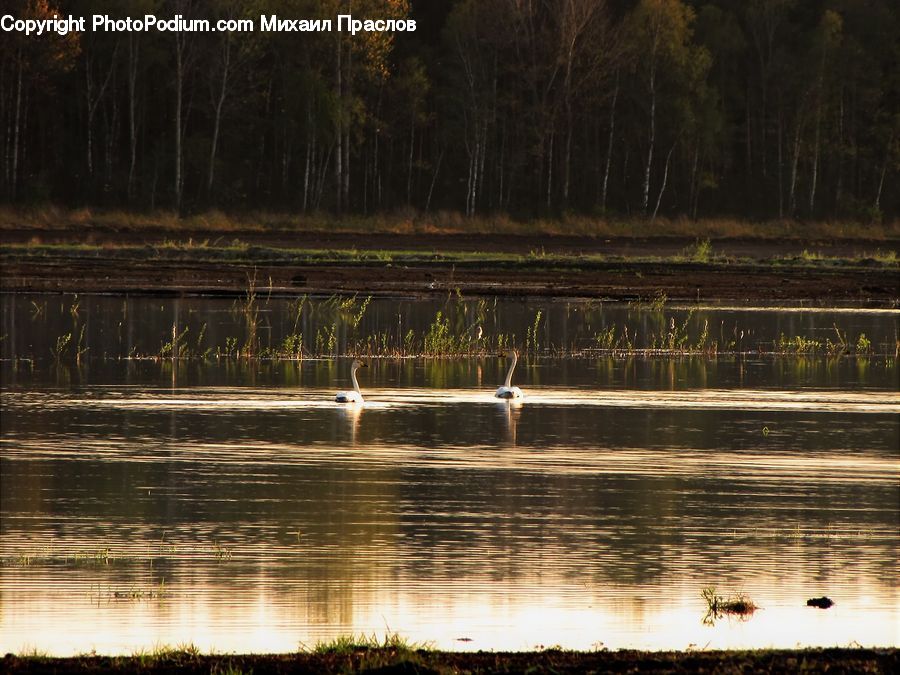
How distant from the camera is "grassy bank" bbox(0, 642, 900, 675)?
859 cm

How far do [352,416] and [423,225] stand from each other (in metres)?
48.8

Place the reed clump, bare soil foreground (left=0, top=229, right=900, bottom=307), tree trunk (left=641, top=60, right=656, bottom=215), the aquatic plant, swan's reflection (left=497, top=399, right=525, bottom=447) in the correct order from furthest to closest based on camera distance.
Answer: tree trunk (left=641, top=60, right=656, bottom=215)
bare soil foreground (left=0, top=229, right=900, bottom=307)
swan's reflection (left=497, top=399, right=525, bottom=447)
the reed clump
the aquatic plant

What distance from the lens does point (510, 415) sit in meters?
22.3

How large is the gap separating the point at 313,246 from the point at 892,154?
3416cm

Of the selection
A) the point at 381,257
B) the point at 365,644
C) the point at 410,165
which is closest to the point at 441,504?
the point at 365,644

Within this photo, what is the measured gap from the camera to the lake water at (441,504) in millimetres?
10727

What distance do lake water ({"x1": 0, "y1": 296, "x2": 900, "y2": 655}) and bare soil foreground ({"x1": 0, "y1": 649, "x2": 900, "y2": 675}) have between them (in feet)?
2.73

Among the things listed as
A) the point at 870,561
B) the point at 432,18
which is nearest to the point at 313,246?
the point at 432,18

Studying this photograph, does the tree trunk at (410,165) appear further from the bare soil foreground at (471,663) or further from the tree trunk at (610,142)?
the bare soil foreground at (471,663)

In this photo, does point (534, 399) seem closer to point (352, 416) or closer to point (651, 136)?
point (352, 416)

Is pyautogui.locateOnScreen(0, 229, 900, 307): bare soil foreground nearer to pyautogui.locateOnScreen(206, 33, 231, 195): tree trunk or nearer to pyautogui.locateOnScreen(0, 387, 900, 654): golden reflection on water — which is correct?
pyautogui.locateOnScreen(206, 33, 231, 195): tree trunk

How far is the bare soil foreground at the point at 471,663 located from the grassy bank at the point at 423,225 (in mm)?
56932

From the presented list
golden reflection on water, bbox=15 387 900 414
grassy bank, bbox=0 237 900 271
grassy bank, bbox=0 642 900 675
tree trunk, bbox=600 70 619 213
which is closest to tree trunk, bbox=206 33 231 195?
grassy bank, bbox=0 237 900 271

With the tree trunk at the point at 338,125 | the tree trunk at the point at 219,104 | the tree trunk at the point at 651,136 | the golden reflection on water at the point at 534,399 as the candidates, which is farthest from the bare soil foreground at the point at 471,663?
the tree trunk at the point at 651,136
